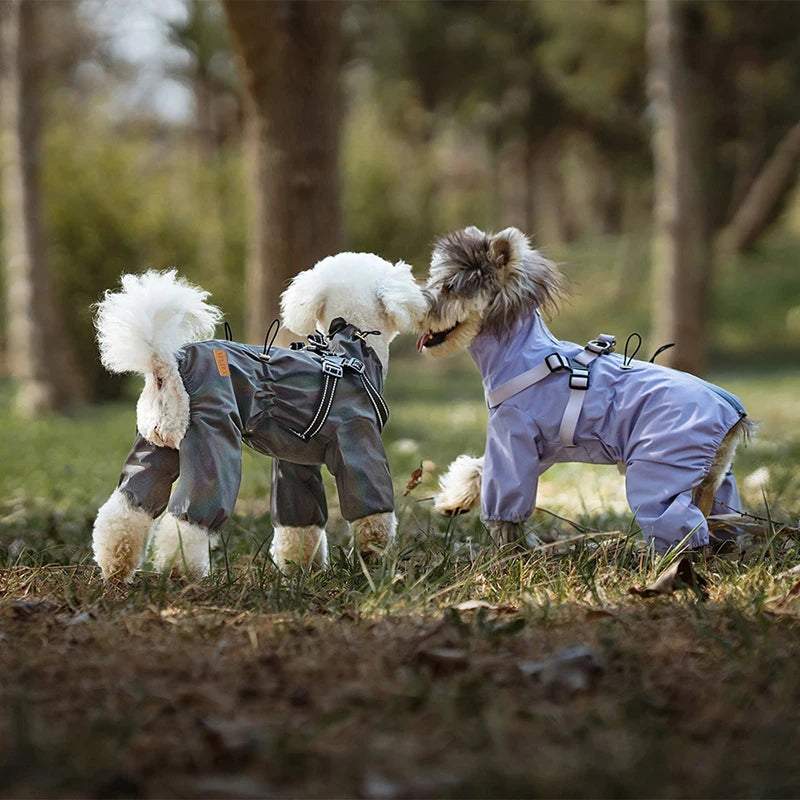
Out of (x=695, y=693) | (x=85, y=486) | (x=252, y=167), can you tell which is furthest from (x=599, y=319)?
(x=695, y=693)

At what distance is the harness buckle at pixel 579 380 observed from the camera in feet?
12.4

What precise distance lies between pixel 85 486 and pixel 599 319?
16279 mm

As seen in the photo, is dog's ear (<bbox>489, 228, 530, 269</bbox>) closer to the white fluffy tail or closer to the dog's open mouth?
the dog's open mouth


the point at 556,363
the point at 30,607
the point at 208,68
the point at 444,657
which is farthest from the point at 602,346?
the point at 208,68

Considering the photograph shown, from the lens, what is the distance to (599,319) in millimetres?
21359

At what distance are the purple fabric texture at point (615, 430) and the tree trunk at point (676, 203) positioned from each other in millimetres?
7490

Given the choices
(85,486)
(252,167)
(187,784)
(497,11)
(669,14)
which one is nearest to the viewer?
(187,784)

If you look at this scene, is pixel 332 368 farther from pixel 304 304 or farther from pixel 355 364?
pixel 304 304

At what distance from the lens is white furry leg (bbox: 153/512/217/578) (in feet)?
11.3

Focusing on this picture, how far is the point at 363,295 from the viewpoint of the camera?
13.1 ft

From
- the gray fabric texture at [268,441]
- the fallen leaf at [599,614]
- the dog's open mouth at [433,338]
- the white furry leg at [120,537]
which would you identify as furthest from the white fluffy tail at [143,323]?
the fallen leaf at [599,614]

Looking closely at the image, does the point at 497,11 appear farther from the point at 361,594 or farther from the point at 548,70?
the point at 361,594

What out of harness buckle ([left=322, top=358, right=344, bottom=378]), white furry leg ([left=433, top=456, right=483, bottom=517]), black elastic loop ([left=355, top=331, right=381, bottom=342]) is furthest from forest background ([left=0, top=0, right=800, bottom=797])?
black elastic loop ([left=355, top=331, right=381, bottom=342])

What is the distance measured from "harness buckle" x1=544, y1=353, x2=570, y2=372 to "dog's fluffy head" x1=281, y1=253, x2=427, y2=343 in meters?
0.51
